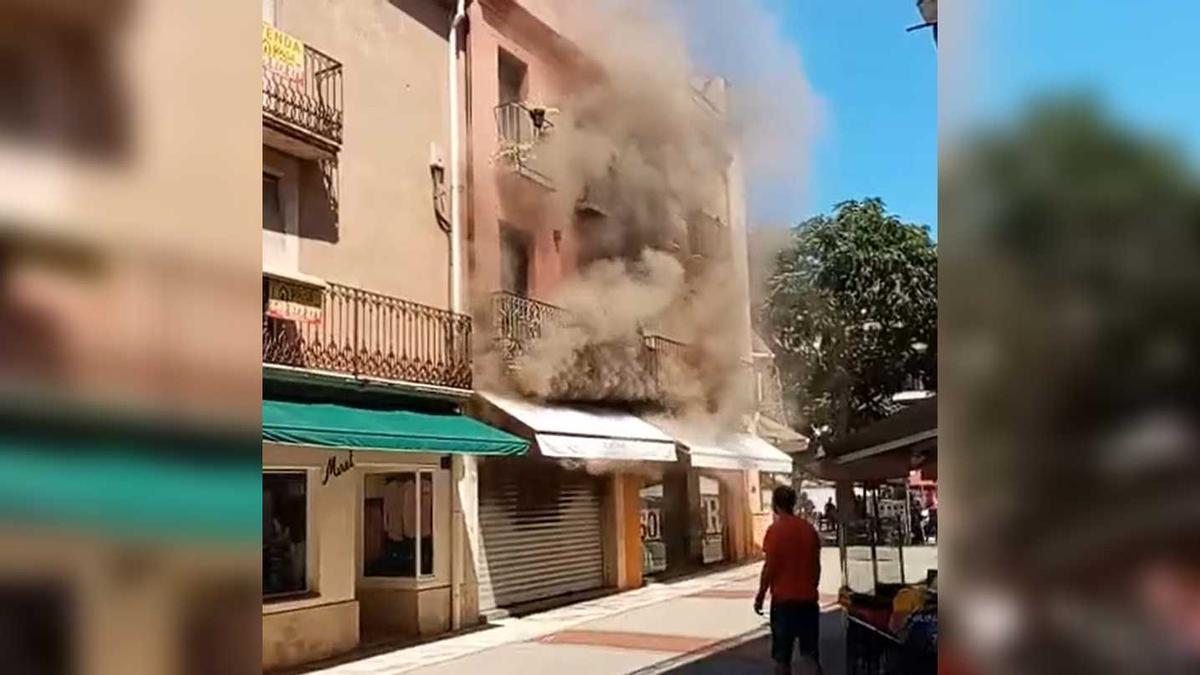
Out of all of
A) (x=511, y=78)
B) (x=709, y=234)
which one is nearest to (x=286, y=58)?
(x=511, y=78)

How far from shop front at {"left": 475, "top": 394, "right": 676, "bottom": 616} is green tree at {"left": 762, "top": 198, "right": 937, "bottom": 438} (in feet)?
3.41

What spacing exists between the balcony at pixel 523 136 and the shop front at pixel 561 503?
49.2 inches

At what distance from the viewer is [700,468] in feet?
20.4

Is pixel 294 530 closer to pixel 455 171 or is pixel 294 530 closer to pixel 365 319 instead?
pixel 365 319

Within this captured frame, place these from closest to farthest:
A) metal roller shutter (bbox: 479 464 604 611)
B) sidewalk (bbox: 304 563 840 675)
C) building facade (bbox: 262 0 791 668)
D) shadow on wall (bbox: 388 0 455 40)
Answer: building facade (bbox: 262 0 791 668) → sidewalk (bbox: 304 563 840 675) → shadow on wall (bbox: 388 0 455 40) → metal roller shutter (bbox: 479 464 604 611)

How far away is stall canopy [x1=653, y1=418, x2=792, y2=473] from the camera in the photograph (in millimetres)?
5461

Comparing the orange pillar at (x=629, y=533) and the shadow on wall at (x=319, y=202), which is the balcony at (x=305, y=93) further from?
the orange pillar at (x=629, y=533)

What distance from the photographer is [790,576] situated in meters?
4.06

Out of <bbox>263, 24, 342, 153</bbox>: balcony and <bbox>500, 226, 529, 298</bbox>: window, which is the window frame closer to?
<bbox>500, 226, 529, 298</bbox>: window

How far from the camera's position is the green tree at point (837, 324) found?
13.2 ft

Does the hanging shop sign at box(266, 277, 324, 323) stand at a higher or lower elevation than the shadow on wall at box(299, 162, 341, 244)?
lower

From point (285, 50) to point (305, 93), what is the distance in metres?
0.54

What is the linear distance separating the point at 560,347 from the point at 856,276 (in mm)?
1768

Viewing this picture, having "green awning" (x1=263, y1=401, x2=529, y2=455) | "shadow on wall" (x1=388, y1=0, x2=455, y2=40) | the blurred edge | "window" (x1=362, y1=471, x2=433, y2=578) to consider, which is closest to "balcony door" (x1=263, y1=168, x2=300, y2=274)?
"green awning" (x1=263, y1=401, x2=529, y2=455)
